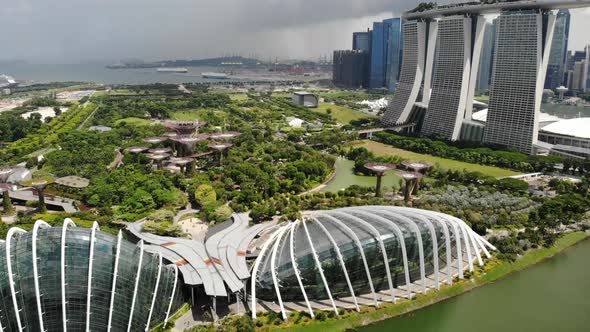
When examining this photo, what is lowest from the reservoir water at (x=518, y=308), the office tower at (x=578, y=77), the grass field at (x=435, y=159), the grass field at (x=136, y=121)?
the reservoir water at (x=518, y=308)

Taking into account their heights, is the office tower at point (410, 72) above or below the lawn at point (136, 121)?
above

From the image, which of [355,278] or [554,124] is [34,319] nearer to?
[355,278]

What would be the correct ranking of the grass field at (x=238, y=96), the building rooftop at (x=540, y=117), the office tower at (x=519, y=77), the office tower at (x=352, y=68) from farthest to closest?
the office tower at (x=352, y=68) < the grass field at (x=238, y=96) < the building rooftop at (x=540, y=117) < the office tower at (x=519, y=77)

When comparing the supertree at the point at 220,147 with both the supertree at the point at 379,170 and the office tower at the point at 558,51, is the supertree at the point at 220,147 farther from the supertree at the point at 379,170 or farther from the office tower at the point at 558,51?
the office tower at the point at 558,51

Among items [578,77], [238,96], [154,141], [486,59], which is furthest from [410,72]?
[578,77]

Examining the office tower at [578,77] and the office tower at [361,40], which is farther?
the office tower at [361,40]

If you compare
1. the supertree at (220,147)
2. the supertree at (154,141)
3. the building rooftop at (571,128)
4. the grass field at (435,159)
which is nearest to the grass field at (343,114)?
the grass field at (435,159)

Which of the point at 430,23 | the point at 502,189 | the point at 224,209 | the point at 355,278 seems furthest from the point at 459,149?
the point at 355,278
